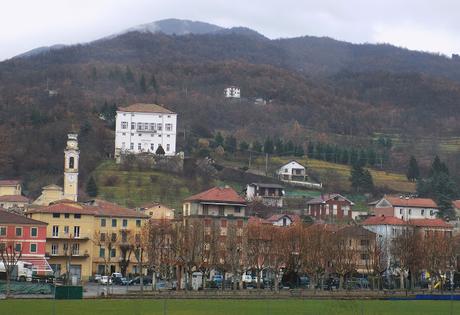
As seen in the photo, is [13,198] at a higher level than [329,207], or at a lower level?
lower

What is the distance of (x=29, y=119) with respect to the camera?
598 feet

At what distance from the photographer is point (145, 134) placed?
16812cm

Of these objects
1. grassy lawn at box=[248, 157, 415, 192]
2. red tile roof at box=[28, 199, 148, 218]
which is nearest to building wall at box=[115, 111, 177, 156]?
grassy lawn at box=[248, 157, 415, 192]

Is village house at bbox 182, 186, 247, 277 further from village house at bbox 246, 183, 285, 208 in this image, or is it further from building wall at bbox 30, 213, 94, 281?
village house at bbox 246, 183, 285, 208

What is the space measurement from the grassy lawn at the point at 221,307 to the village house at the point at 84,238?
120 ft

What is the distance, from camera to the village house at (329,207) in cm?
14012

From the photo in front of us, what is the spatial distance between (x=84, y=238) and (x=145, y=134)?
220ft

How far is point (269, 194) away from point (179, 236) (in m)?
56.9

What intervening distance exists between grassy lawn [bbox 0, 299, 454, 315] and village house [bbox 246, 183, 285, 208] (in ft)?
265

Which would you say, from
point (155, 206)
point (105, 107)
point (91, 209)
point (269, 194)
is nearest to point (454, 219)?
point (269, 194)

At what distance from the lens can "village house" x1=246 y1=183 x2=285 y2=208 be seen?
5807 inches

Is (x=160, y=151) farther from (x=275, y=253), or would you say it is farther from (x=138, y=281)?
(x=275, y=253)

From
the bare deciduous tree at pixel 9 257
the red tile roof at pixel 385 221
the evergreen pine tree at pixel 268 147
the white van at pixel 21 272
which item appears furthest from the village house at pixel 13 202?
the evergreen pine tree at pixel 268 147

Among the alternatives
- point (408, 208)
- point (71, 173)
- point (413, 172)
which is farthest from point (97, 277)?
point (413, 172)
